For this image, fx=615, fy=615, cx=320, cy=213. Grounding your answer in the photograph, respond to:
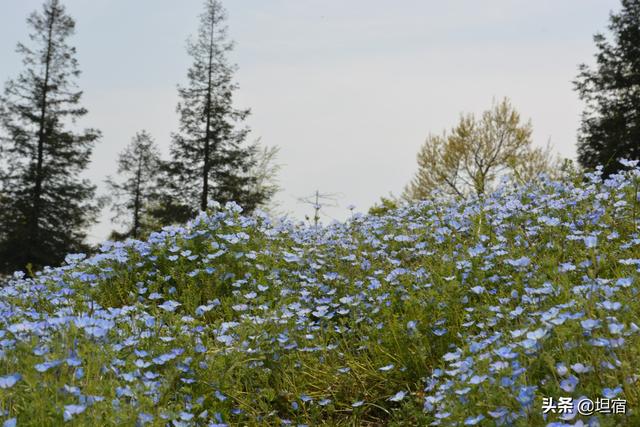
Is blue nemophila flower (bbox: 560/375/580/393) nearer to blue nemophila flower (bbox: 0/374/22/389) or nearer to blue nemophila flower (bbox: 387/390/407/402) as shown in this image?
blue nemophila flower (bbox: 387/390/407/402)

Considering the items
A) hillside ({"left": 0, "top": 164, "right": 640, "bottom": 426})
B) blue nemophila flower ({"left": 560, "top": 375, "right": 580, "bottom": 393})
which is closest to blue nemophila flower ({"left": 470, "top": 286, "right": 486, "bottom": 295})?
hillside ({"left": 0, "top": 164, "right": 640, "bottom": 426})

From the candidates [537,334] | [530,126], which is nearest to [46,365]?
[537,334]

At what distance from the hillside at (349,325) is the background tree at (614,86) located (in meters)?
19.9

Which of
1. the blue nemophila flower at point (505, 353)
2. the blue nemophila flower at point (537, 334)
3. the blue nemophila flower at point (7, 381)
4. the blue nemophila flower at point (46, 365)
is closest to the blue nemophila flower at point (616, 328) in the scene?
the blue nemophila flower at point (537, 334)

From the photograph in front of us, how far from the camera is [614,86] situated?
25.8 metres

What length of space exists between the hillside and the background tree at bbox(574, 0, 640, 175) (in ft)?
65.2

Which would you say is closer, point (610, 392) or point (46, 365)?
point (610, 392)

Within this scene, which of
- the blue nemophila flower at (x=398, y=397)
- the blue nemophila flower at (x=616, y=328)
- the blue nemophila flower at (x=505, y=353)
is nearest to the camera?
the blue nemophila flower at (x=616, y=328)

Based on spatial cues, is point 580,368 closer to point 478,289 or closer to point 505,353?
point 505,353

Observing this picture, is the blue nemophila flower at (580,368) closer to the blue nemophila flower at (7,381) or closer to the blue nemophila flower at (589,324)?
the blue nemophila flower at (589,324)

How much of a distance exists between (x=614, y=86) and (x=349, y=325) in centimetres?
2482

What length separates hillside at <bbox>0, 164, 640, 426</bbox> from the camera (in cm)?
311

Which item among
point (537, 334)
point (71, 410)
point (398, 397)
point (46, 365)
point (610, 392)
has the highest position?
point (537, 334)

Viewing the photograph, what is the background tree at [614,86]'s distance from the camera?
80.7 ft
